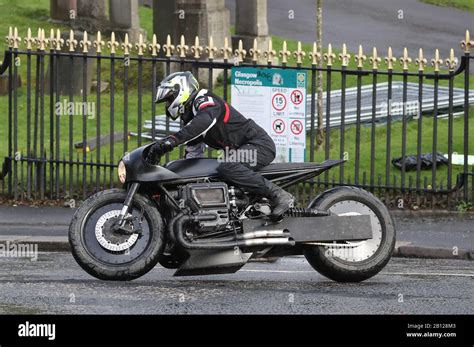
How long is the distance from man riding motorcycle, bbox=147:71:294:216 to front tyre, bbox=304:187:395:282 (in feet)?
1.38

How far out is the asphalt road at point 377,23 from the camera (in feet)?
101

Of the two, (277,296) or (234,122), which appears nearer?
(277,296)

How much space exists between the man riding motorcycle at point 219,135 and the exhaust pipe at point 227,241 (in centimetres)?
20

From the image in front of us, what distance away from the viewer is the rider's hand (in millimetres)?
12539

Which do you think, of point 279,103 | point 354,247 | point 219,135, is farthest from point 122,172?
point 279,103

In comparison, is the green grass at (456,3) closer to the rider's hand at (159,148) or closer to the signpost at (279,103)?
the signpost at (279,103)

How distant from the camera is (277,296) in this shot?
12.0 metres

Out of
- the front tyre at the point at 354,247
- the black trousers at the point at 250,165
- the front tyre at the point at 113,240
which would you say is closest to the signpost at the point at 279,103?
the front tyre at the point at 354,247

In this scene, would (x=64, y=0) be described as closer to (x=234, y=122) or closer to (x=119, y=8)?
(x=119, y=8)

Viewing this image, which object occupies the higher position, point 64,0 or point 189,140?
point 64,0

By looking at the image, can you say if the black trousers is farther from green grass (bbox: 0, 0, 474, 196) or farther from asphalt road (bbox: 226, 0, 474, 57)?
asphalt road (bbox: 226, 0, 474, 57)
